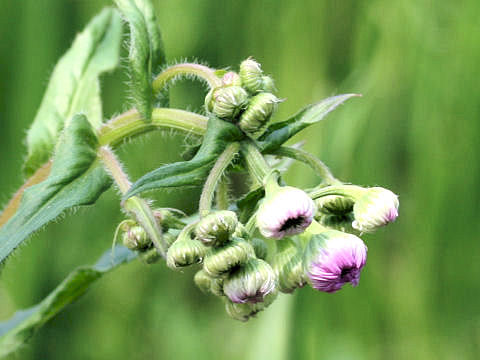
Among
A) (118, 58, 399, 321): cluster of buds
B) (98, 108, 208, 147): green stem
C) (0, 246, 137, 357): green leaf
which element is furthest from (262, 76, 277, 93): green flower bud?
(0, 246, 137, 357): green leaf

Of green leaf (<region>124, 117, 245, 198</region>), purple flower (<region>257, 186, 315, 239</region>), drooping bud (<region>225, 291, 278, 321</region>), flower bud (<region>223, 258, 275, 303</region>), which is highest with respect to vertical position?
green leaf (<region>124, 117, 245, 198</region>)

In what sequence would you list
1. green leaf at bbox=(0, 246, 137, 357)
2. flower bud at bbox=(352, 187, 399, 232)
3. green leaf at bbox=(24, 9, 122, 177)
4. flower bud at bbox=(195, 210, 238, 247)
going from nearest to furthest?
flower bud at bbox=(195, 210, 238, 247) → flower bud at bbox=(352, 187, 399, 232) → green leaf at bbox=(0, 246, 137, 357) → green leaf at bbox=(24, 9, 122, 177)

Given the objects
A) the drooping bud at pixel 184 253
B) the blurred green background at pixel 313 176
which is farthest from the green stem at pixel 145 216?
the blurred green background at pixel 313 176

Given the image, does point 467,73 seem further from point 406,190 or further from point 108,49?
point 108,49

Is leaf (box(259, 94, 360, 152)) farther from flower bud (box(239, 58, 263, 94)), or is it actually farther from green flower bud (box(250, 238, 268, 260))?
green flower bud (box(250, 238, 268, 260))

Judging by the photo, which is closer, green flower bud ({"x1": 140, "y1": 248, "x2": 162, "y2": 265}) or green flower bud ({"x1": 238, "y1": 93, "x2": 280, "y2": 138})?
green flower bud ({"x1": 238, "y1": 93, "x2": 280, "y2": 138})

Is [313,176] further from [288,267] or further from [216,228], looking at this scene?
[216,228]

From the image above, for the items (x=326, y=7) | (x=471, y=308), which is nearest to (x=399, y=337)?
(x=471, y=308)

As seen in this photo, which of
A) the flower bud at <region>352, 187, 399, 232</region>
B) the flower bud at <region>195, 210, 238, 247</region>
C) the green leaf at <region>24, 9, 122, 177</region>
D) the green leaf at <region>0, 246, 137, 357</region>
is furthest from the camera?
the green leaf at <region>24, 9, 122, 177</region>
